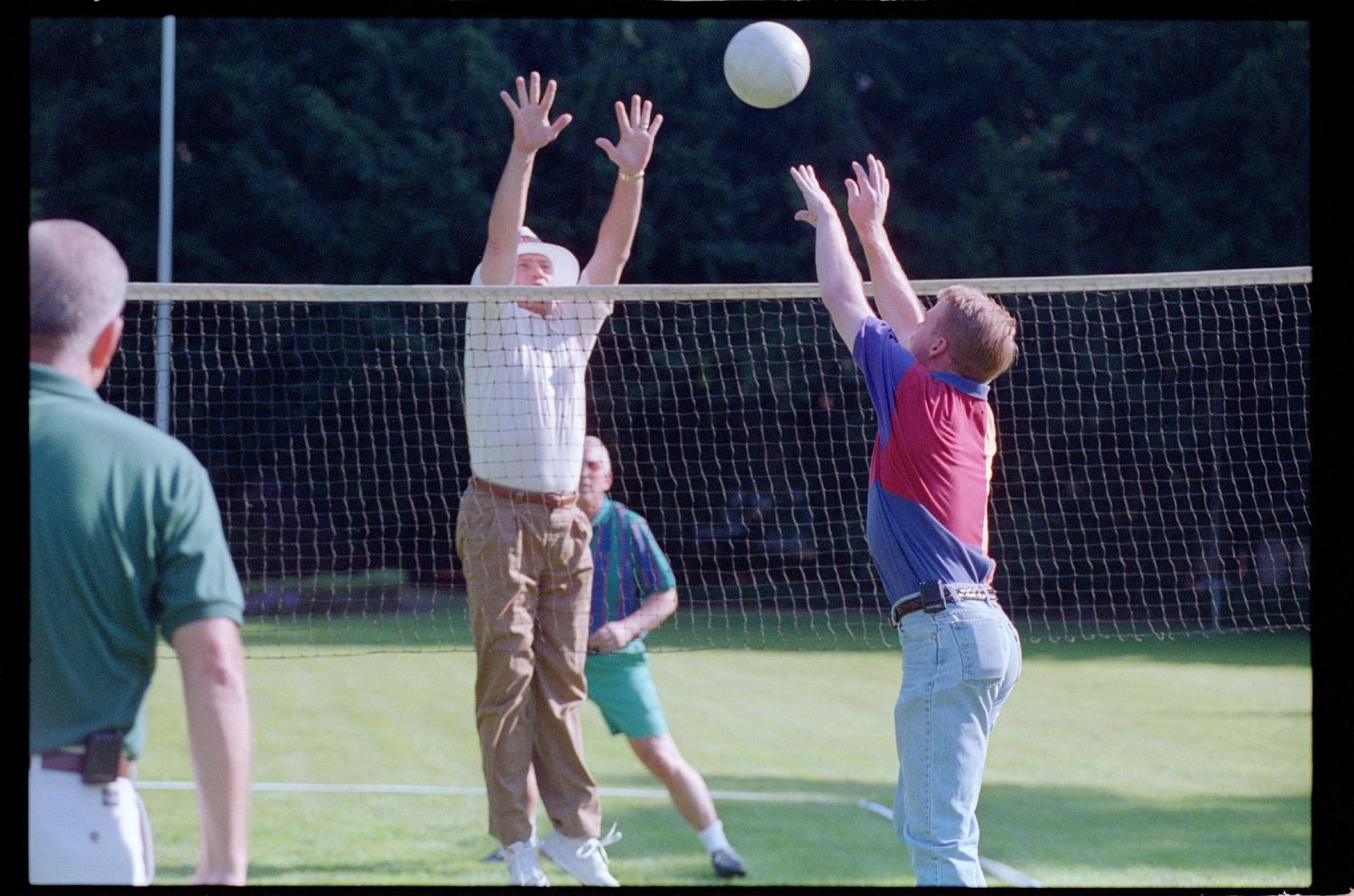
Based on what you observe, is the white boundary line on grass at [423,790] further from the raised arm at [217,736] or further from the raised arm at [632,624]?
the raised arm at [217,736]

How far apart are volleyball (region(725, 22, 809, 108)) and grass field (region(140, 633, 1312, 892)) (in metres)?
2.50

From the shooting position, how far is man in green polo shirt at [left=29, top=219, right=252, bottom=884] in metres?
2.82

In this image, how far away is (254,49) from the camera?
2689 centimetres

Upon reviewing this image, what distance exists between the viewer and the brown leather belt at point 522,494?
585 centimetres

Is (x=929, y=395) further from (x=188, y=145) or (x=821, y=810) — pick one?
(x=188, y=145)

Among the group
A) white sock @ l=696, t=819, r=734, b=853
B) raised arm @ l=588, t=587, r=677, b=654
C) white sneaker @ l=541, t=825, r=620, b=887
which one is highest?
raised arm @ l=588, t=587, r=677, b=654

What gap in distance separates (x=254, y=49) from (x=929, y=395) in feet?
82.1

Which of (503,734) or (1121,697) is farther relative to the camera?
(1121,697)

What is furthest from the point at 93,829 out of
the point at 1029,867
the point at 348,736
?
the point at 348,736

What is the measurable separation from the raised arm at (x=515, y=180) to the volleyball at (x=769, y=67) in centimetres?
96

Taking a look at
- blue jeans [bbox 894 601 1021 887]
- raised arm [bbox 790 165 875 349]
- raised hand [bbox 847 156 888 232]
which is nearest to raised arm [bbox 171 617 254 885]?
blue jeans [bbox 894 601 1021 887]

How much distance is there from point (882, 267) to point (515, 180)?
156 cm

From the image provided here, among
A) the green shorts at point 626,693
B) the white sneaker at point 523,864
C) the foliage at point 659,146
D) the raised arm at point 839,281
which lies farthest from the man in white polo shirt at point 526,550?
the foliage at point 659,146

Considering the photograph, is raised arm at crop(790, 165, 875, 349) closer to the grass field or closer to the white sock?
the grass field
